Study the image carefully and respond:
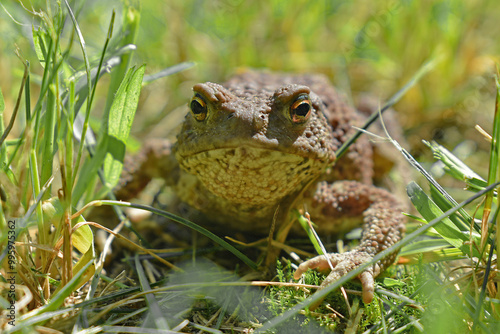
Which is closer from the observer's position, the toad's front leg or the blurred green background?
the toad's front leg

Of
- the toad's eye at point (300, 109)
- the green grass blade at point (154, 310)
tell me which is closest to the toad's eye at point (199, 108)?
the toad's eye at point (300, 109)

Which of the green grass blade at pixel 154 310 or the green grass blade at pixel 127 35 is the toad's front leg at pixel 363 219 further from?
the green grass blade at pixel 127 35

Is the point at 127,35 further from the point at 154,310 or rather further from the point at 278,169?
the point at 154,310

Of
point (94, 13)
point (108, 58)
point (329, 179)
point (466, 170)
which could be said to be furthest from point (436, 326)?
point (94, 13)

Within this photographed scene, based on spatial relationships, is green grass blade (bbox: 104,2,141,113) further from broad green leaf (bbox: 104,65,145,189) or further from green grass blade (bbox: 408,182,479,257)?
green grass blade (bbox: 408,182,479,257)

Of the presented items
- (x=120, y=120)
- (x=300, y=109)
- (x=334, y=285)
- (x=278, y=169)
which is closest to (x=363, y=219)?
(x=278, y=169)

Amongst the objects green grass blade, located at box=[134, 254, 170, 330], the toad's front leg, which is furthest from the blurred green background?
green grass blade, located at box=[134, 254, 170, 330]
